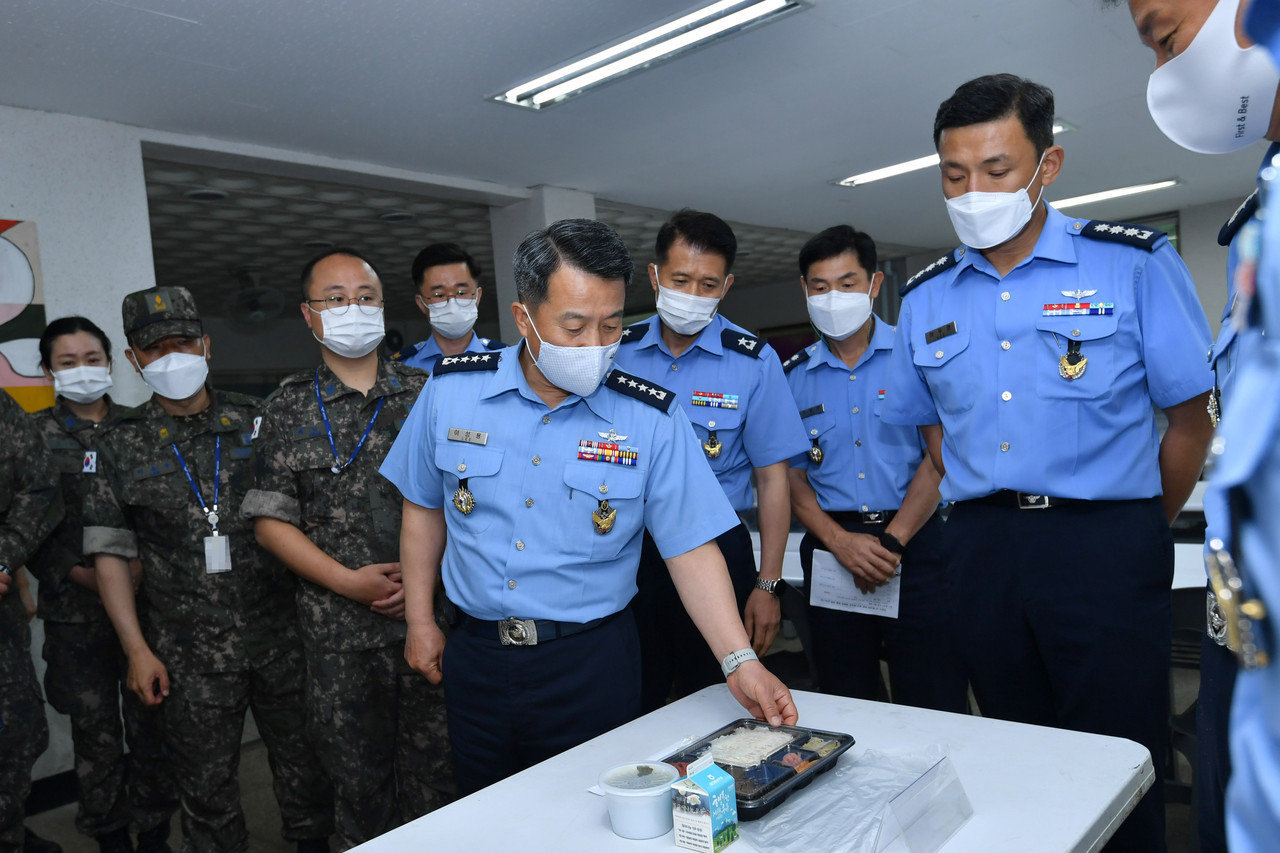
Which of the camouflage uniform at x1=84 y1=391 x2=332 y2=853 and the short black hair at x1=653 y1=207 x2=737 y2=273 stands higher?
the short black hair at x1=653 y1=207 x2=737 y2=273

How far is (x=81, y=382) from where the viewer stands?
330 centimetres

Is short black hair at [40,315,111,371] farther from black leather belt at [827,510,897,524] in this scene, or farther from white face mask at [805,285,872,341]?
black leather belt at [827,510,897,524]

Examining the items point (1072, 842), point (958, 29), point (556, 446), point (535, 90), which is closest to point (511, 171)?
point (535, 90)

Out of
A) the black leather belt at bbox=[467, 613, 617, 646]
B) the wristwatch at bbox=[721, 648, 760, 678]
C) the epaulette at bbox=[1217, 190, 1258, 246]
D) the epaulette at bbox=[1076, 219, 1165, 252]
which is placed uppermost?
the epaulette at bbox=[1076, 219, 1165, 252]

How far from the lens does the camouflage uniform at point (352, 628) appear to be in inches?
90.3

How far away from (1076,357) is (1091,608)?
51 centimetres

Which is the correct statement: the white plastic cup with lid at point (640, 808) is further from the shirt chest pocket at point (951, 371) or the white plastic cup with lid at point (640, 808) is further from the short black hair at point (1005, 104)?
the short black hair at point (1005, 104)

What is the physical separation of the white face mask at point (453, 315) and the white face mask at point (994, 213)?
81.8 inches

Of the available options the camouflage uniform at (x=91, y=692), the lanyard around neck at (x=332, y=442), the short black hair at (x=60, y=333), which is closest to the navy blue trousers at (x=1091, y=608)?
the lanyard around neck at (x=332, y=442)

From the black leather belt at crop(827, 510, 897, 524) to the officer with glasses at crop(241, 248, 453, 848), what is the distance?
1359mm

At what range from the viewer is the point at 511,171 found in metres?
5.49

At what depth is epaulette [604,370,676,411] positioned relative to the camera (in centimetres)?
176

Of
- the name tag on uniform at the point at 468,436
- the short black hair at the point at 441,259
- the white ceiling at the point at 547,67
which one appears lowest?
the name tag on uniform at the point at 468,436

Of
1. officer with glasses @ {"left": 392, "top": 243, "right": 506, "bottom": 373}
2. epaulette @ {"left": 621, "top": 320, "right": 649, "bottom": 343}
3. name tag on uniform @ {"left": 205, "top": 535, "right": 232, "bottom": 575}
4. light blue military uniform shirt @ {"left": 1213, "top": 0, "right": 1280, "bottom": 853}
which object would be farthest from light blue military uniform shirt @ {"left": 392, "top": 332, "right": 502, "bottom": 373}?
light blue military uniform shirt @ {"left": 1213, "top": 0, "right": 1280, "bottom": 853}
